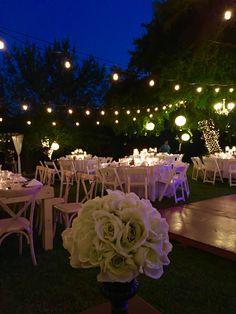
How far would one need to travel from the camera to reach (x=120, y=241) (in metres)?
1.04

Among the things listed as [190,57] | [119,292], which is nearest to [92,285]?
[119,292]

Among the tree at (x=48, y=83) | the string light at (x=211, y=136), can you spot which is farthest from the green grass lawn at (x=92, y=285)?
the tree at (x=48, y=83)

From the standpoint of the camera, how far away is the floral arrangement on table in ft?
3.40

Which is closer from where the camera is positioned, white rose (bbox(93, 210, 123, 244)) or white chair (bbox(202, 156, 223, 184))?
white rose (bbox(93, 210, 123, 244))

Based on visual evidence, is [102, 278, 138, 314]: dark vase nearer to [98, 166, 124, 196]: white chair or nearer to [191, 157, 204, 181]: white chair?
[98, 166, 124, 196]: white chair

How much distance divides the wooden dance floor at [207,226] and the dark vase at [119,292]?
2.61m

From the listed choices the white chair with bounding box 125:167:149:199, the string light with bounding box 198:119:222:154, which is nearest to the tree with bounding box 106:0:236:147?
the string light with bounding box 198:119:222:154

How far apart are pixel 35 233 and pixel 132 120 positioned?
32.1ft

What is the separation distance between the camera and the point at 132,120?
14.1 m

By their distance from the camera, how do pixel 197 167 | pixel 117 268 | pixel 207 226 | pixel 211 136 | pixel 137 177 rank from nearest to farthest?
pixel 117 268 → pixel 207 226 → pixel 137 177 → pixel 197 167 → pixel 211 136

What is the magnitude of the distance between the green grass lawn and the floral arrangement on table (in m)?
1.82

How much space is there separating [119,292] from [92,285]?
2.16 metres

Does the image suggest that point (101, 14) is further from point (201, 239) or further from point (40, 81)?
point (201, 239)

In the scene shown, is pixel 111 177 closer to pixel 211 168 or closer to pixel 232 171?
pixel 232 171
